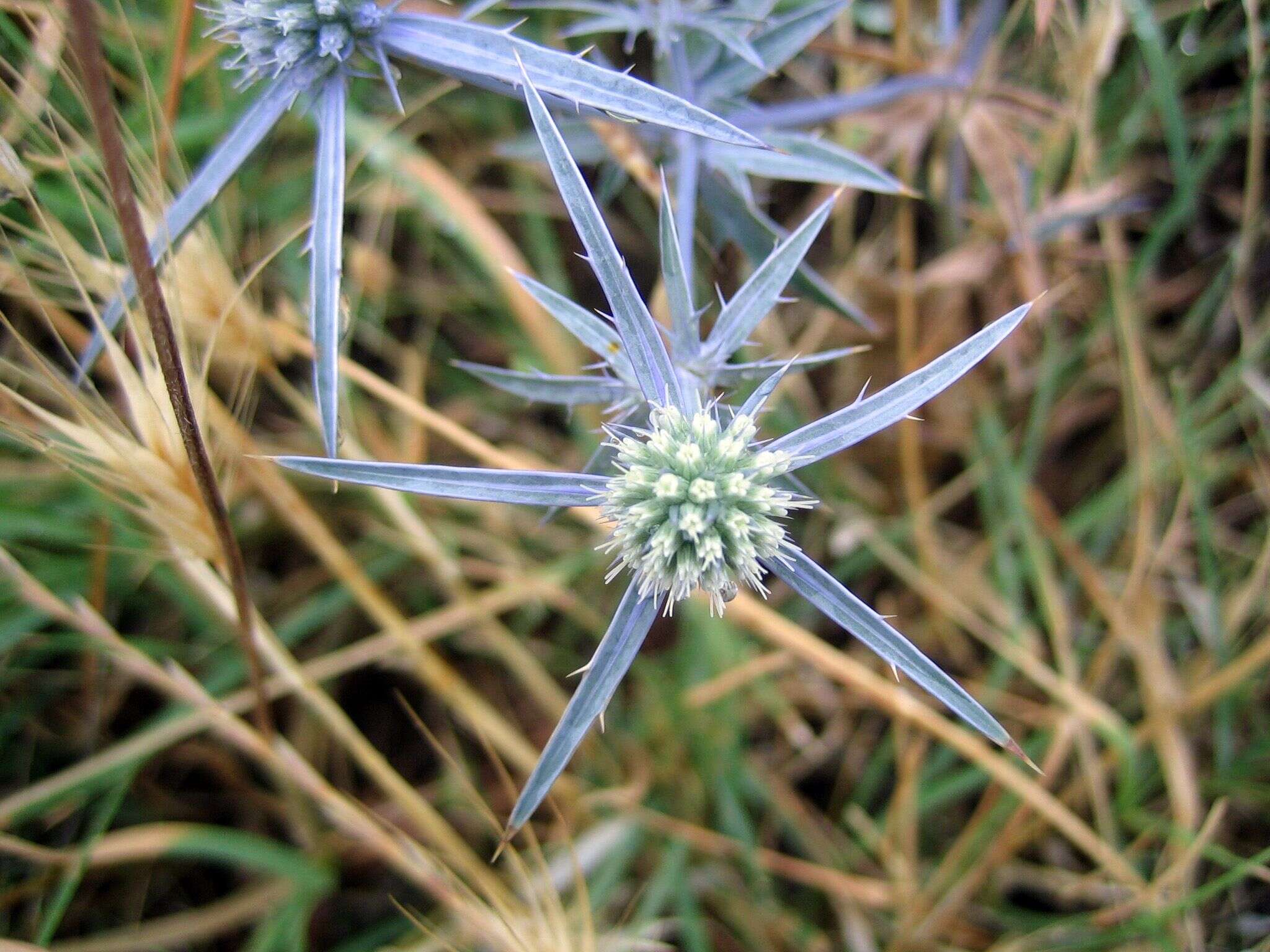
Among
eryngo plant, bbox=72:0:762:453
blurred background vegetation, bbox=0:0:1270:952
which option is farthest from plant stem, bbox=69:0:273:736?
blurred background vegetation, bbox=0:0:1270:952

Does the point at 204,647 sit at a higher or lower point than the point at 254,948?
higher

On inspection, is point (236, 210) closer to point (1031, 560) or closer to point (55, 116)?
point (55, 116)

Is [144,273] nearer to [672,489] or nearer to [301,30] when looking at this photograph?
[301,30]

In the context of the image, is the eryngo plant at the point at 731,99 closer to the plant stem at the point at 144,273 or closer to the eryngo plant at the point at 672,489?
the eryngo plant at the point at 672,489

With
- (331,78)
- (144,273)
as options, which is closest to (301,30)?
(331,78)

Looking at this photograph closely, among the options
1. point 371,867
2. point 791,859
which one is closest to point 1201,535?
point 791,859

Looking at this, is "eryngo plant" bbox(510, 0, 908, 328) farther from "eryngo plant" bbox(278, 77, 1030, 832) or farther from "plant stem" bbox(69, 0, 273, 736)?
"plant stem" bbox(69, 0, 273, 736)

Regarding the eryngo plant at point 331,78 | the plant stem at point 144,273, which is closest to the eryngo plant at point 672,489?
the eryngo plant at point 331,78
